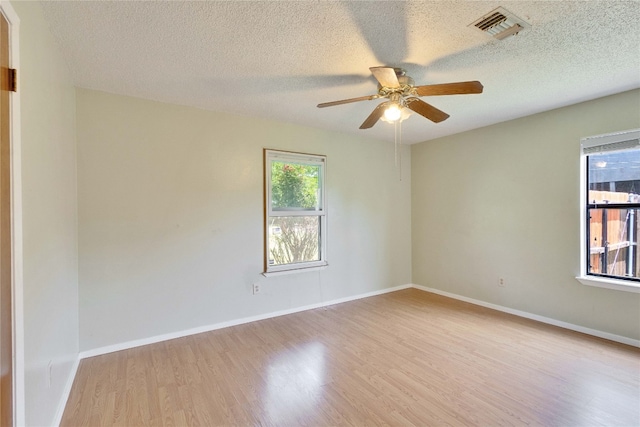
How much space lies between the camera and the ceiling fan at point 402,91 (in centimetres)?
193

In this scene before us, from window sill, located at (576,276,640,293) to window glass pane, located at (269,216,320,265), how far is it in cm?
301

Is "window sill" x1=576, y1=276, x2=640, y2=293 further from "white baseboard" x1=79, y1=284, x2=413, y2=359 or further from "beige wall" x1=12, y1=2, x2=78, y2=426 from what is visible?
"beige wall" x1=12, y1=2, x2=78, y2=426

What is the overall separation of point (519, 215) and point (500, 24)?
8.52ft

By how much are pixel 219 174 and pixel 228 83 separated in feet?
3.47

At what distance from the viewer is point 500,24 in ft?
5.73

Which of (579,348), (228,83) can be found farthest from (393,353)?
(228,83)

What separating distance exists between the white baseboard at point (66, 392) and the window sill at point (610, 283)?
461cm

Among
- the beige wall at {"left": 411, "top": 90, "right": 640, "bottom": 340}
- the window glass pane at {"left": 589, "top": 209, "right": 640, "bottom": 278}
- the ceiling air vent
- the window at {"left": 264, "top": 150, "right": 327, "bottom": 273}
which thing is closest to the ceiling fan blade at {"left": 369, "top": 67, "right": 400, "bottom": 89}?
the ceiling air vent

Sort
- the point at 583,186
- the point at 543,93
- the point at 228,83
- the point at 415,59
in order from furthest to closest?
the point at 583,186 < the point at 543,93 < the point at 228,83 < the point at 415,59

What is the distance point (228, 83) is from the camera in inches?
101

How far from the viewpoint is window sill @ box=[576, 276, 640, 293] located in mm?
2699

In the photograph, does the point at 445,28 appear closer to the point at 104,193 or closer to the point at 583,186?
the point at 583,186

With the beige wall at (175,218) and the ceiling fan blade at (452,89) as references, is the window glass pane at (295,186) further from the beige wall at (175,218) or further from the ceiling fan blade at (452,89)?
the ceiling fan blade at (452,89)

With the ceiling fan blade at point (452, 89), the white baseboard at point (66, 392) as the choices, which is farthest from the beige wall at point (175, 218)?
the ceiling fan blade at point (452, 89)
